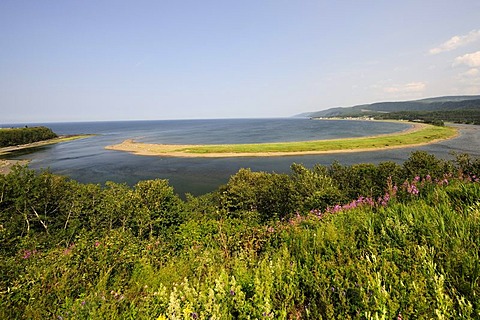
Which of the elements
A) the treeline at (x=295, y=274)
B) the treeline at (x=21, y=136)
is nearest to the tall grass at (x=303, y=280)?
the treeline at (x=295, y=274)

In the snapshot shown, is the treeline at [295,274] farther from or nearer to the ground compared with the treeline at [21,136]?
nearer to the ground

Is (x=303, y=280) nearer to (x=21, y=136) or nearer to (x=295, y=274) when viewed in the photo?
(x=295, y=274)

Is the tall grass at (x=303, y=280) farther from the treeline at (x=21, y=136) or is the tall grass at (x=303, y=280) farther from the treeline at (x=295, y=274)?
the treeline at (x=21, y=136)

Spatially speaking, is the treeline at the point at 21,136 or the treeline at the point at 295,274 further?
the treeline at the point at 21,136

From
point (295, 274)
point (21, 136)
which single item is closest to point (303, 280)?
point (295, 274)

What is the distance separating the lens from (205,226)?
952cm

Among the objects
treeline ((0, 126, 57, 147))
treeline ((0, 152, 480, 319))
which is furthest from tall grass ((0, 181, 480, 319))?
treeline ((0, 126, 57, 147))

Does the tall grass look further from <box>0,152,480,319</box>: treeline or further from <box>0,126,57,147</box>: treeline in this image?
<box>0,126,57,147</box>: treeline

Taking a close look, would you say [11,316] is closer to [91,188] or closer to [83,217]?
[83,217]

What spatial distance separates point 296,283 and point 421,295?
1.39 metres

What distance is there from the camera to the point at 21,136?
317ft

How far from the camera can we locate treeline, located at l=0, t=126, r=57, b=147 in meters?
89.6

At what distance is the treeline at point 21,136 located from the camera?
89.6 metres

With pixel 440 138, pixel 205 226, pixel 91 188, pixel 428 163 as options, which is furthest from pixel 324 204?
pixel 440 138
